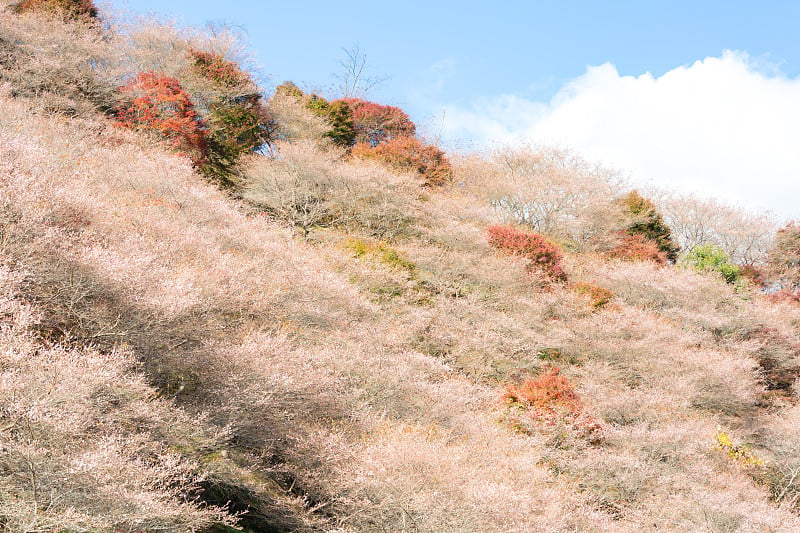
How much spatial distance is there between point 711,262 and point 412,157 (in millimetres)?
15119

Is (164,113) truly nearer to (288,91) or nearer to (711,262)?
(288,91)

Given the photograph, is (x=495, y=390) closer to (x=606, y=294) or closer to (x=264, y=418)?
(x=264, y=418)

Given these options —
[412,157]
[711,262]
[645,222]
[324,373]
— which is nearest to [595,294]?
[412,157]

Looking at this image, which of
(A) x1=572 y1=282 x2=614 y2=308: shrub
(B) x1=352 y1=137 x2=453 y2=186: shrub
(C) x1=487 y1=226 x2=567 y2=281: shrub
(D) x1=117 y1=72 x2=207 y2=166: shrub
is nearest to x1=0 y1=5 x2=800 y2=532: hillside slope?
(A) x1=572 y1=282 x2=614 y2=308: shrub

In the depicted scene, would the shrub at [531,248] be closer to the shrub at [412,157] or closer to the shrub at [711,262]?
the shrub at [412,157]

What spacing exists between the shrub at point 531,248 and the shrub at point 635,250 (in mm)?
7448

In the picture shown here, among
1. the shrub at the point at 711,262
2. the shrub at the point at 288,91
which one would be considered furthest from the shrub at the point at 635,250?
the shrub at the point at 288,91

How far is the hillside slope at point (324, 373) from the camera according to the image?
5.50 m

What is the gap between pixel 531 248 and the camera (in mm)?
18609

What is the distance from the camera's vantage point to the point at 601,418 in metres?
12.9

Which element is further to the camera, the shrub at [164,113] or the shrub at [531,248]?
the shrub at [531,248]

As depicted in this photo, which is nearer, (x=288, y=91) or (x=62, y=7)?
(x=62, y=7)

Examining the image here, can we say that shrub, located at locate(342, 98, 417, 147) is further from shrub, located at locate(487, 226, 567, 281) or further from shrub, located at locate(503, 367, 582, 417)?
shrub, located at locate(503, 367, 582, 417)

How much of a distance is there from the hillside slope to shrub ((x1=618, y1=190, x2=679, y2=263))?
9.76 metres
